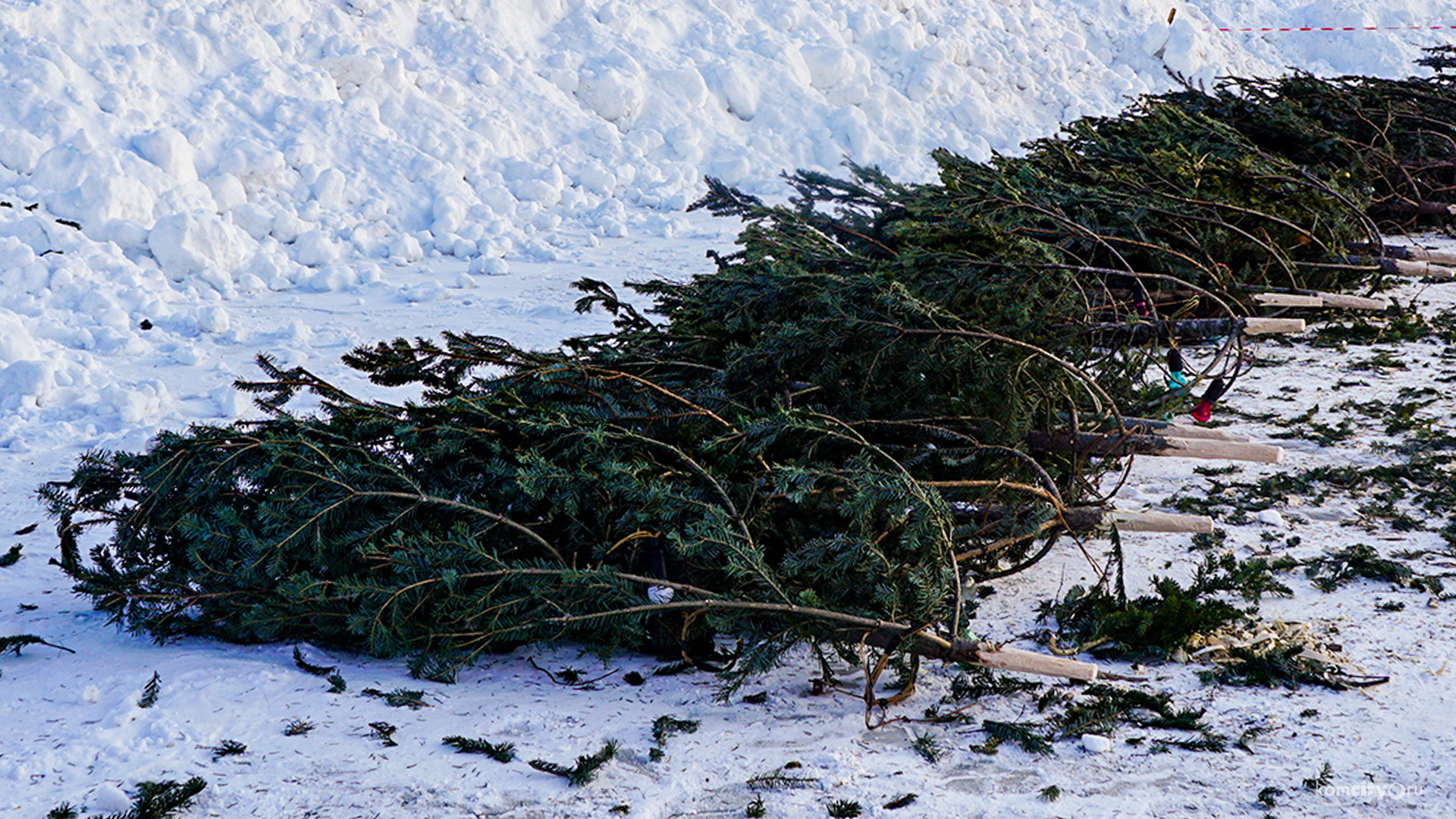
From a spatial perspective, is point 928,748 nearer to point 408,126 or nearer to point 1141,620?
point 1141,620

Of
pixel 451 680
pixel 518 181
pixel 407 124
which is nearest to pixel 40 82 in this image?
pixel 407 124

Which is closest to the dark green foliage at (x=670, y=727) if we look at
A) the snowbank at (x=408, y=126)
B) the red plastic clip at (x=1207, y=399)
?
the red plastic clip at (x=1207, y=399)

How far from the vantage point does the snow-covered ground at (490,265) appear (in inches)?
110

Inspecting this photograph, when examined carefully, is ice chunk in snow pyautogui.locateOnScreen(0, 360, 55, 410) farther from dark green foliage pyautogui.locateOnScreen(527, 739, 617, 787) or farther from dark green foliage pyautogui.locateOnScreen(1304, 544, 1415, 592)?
dark green foliage pyautogui.locateOnScreen(1304, 544, 1415, 592)

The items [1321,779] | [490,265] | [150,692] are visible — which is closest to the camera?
[1321,779]

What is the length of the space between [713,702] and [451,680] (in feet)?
2.55

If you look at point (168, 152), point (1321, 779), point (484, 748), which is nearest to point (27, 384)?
point (168, 152)

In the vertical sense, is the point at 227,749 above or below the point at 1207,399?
below

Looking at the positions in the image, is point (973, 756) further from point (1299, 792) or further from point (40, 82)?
point (40, 82)

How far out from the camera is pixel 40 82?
9.05 meters

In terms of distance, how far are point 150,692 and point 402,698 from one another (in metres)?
0.68

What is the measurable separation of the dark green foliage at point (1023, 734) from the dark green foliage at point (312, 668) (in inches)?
75.1

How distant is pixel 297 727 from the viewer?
9.65 feet

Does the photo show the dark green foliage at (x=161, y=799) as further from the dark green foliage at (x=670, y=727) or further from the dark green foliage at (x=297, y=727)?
the dark green foliage at (x=670, y=727)
